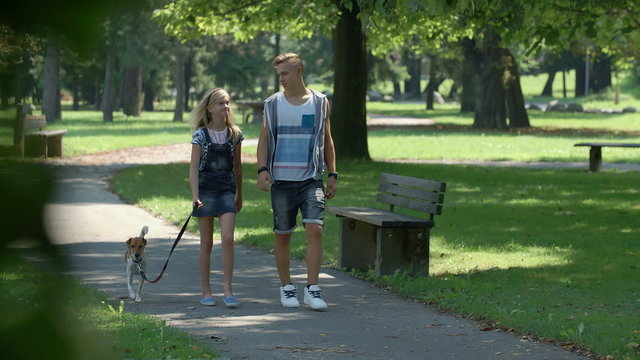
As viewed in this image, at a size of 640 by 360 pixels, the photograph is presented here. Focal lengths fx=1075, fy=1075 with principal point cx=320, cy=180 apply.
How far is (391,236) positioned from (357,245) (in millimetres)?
915

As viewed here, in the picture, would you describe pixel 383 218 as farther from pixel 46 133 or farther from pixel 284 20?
pixel 284 20

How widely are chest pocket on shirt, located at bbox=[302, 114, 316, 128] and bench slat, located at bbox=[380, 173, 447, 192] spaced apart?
208 centimetres

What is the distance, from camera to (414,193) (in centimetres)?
1090

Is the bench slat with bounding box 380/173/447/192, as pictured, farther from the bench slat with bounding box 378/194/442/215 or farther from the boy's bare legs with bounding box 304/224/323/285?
the boy's bare legs with bounding box 304/224/323/285

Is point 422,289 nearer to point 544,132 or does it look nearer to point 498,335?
point 498,335

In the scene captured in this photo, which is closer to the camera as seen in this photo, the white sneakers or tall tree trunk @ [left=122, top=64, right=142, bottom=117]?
tall tree trunk @ [left=122, top=64, right=142, bottom=117]

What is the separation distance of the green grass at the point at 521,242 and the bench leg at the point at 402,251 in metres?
0.16

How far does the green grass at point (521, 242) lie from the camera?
26.8 feet

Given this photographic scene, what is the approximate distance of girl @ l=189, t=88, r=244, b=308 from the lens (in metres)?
8.43

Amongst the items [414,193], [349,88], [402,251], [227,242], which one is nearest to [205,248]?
[227,242]

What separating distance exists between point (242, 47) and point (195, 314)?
6517 cm

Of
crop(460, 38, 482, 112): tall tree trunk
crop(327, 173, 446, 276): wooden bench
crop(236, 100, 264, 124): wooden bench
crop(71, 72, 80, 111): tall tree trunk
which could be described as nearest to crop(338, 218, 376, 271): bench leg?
crop(327, 173, 446, 276): wooden bench

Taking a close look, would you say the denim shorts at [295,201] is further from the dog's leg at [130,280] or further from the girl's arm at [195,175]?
the dog's leg at [130,280]

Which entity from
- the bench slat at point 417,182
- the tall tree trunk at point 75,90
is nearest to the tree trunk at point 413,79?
the bench slat at point 417,182
